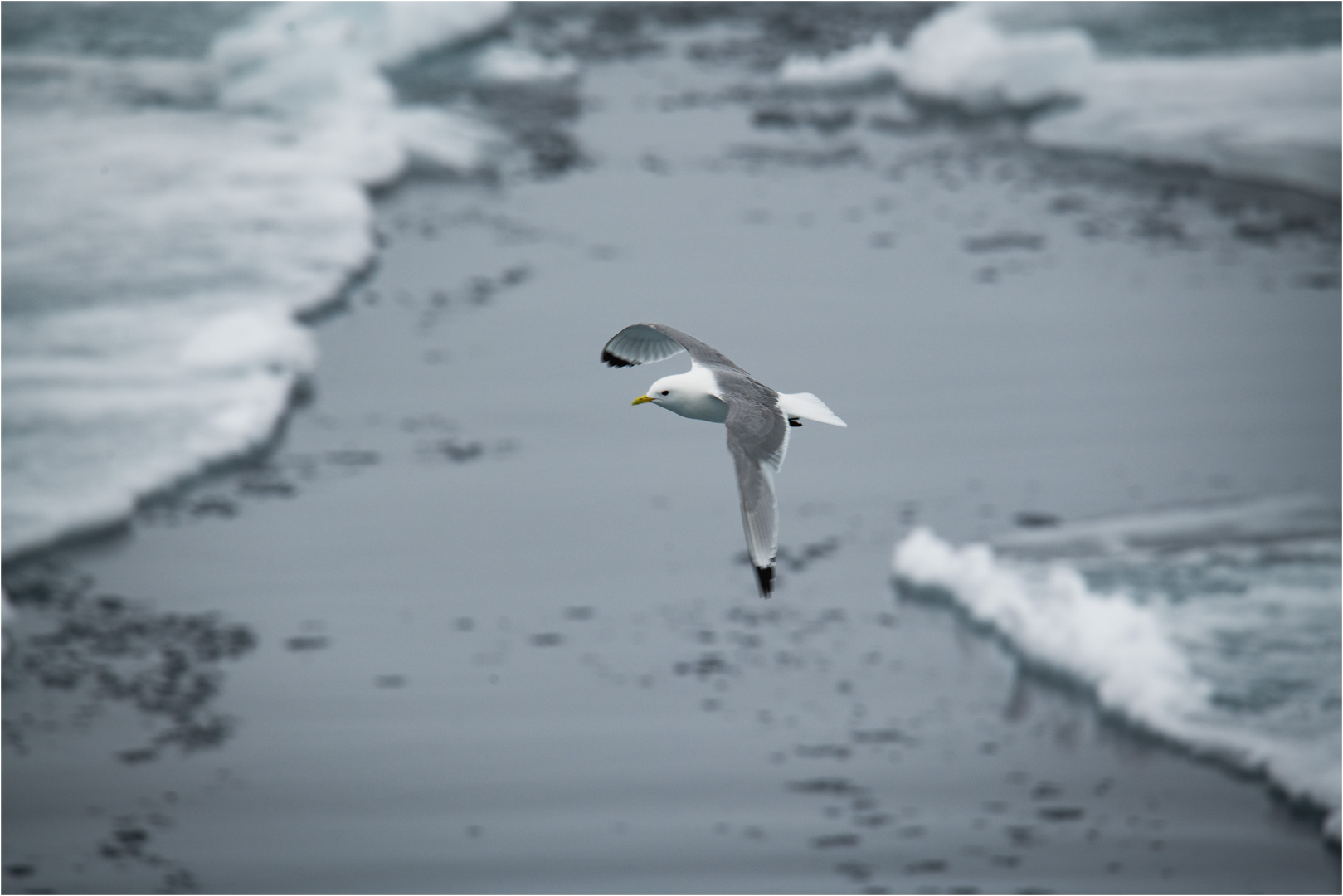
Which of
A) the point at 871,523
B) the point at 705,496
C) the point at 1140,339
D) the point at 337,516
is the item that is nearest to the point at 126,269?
the point at 337,516

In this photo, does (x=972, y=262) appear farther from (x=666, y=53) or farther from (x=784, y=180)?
(x=666, y=53)

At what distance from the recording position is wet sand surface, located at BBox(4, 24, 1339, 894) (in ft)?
30.7

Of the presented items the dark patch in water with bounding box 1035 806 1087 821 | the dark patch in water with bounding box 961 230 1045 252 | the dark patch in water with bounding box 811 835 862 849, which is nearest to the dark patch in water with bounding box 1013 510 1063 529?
the dark patch in water with bounding box 1035 806 1087 821

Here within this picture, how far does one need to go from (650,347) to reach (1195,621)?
209 inches

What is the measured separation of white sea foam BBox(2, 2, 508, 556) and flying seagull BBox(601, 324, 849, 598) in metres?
5.98

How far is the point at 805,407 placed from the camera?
5.97m

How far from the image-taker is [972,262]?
1667 centimetres

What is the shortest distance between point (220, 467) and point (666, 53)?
13.3 m

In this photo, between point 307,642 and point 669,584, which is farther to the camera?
point 669,584

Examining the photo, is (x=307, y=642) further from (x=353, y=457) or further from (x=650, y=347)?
(x=650, y=347)

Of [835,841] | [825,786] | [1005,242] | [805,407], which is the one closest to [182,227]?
[1005,242]

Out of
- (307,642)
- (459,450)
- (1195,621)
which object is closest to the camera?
(307,642)

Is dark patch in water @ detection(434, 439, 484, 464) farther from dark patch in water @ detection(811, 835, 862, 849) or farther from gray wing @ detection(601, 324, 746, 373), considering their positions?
gray wing @ detection(601, 324, 746, 373)

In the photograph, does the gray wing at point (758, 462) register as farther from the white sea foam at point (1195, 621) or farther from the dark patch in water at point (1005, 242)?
the dark patch in water at point (1005, 242)
